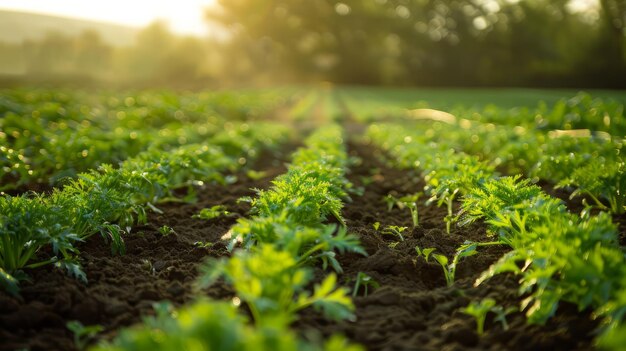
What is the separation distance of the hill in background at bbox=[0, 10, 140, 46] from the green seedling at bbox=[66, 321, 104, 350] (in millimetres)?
52619

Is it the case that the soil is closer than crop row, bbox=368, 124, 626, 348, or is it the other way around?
crop row, bbox=368, 124, 626, 348

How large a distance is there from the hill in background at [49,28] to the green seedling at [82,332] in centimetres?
5262

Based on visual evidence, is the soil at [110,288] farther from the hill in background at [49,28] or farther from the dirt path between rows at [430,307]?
the hill in background at [49,28]

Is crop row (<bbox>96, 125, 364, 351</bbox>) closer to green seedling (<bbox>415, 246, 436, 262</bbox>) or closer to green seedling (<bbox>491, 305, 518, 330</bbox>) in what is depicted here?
green seedling (<bbox>415, 246, 436, 262</bbox>)

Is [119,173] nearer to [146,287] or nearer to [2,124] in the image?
[146,287]

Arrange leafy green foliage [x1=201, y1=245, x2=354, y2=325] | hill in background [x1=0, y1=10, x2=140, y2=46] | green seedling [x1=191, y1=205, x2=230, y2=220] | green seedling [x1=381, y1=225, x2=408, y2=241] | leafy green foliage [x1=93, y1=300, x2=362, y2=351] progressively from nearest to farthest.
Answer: leafy green foliage [x1=93, y1=300, x2=362, y2=351]
leafy green foliage [x1=201, y1=245, x2=354, y2=325]
green seedling [x1=381, y1=225, x2=408, y2=241]
green seedling [x1=191, y1=205, x2=230, y2=220]
hill in background [x1=0, y1=10, x2=140, y2=46]

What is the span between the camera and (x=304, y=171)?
4551 millimetres

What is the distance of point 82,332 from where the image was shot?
259 centimetres

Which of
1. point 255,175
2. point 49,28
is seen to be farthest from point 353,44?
point 255,175

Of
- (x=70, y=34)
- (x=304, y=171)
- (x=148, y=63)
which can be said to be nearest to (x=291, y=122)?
(x=304, y=171)

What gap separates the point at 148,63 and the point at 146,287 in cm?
5807

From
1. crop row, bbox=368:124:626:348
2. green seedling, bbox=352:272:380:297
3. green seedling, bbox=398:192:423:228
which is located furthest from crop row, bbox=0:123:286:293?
crop row, bbox=368:124:626:348

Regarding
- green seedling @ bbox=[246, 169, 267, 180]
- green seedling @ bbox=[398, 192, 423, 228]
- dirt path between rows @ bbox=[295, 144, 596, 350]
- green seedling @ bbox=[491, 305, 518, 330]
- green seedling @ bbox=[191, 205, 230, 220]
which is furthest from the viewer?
green seedling @ bbox=[246, 169, 267, 180]

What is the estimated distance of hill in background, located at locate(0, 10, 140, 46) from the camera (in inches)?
1935
